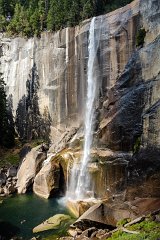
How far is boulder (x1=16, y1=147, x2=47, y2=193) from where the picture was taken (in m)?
44.1

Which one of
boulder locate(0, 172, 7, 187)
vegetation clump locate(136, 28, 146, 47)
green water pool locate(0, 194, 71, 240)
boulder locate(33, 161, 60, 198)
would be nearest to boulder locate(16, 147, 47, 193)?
boulder locate(0, 172, 7, 187)

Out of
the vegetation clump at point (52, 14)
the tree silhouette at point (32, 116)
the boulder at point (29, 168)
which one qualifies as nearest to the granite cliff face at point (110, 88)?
the tree silhouette at point (32, 116)

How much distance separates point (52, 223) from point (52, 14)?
37.4 metres

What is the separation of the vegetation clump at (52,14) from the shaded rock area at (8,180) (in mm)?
22190

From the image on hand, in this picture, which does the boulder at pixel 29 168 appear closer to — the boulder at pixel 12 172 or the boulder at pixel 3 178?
the boulder at pixel 12 172

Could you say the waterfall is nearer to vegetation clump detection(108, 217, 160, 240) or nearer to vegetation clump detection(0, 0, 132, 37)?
vegetation clump detection(0, 0, 132, 37)

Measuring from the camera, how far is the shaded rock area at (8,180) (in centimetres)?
4347

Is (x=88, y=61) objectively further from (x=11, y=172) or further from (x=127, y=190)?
(x=127, y=190)

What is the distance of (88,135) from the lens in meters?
43.5

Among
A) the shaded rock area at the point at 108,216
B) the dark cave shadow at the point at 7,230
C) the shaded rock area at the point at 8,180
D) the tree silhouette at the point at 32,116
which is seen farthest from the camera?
the tree silhouette at the point at 32,116

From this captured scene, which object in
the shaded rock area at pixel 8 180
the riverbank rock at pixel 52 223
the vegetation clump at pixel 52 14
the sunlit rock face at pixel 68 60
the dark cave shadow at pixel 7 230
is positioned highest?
the vegetation clump at pixel 52 14

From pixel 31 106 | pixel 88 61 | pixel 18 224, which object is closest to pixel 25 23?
pixel 31 106

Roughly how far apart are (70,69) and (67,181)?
675 inches

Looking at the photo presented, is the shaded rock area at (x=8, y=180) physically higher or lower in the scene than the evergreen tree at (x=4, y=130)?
lower
